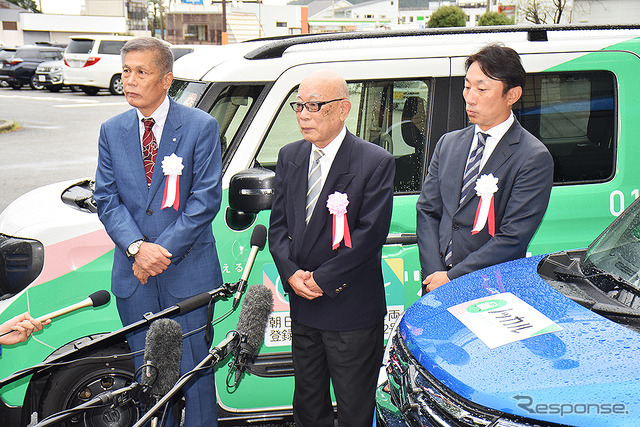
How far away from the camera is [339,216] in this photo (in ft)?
9.93

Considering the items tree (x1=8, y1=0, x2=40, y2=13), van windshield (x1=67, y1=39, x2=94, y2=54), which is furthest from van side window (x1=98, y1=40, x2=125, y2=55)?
tree (x1=8, y1=0, x2=40, y2=13)

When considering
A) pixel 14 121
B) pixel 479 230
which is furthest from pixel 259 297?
pixel 14 121

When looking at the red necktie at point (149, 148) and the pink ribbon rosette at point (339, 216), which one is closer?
the pink ribbon rosette at point (339, 216)

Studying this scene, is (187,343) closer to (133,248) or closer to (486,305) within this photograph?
(133,248)

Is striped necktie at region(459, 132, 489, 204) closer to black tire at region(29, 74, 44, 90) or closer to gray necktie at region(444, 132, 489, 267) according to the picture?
gray necktie at region(444, 132, 489, 267)

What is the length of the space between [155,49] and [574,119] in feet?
7.31

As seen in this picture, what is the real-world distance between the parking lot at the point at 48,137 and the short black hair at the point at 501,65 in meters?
7.64

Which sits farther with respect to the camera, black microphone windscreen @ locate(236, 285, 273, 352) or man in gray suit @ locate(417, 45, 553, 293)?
man in gray suit @ locate(417, 45, 553, 293)

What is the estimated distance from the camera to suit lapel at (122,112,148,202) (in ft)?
10.8

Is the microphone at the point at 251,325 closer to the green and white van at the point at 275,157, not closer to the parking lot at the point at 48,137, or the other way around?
the green and white van at the point at 275,157

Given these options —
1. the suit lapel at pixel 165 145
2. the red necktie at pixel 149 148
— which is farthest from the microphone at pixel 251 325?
the red necktie at pixel 149 148

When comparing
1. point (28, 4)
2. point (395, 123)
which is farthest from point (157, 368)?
point (28, 4)

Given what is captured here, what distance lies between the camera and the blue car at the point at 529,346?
2018 mm

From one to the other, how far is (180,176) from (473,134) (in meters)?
1.45
